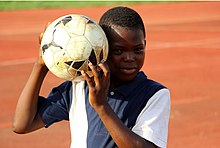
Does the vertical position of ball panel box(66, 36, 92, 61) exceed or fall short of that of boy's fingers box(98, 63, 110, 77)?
it exceeds it

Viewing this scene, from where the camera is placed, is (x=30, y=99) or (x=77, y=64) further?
(x=30, y=99)

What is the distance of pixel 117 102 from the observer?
9.57 feet

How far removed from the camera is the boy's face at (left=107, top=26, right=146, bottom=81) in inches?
110

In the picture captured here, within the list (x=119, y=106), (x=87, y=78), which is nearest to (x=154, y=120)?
(x=119, y=106)

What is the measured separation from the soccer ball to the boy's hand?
0.10 meters

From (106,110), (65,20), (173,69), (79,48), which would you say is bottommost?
(173,69)

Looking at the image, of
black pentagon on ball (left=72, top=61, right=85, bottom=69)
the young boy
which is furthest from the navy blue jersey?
→ black pentagon on ball (left=72, top=61, right=85, bottom=69)

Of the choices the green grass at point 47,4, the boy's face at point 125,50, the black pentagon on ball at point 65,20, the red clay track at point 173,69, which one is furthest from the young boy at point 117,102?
the green grass at point 47,4

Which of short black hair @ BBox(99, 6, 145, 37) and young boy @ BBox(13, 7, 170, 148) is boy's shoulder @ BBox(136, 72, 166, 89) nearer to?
young boy @ BBox(13, 7, 170, 148)

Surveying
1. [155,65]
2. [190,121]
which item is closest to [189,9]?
[155,65]

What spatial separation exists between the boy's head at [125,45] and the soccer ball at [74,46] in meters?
0.06

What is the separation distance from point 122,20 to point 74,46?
10.8 inches

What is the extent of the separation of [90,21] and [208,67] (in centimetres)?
780

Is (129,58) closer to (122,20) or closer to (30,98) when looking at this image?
(122,20)
